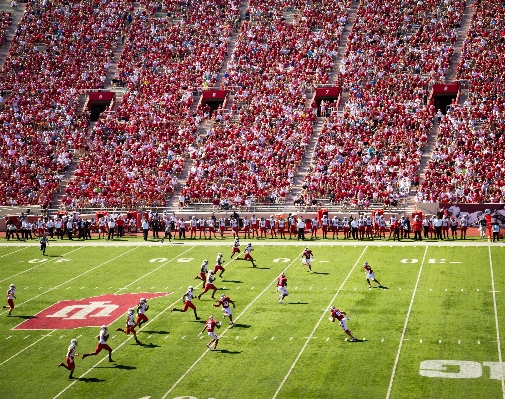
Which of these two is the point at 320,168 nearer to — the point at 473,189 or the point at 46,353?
the point at 473,189

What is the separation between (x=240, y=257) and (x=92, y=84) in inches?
929

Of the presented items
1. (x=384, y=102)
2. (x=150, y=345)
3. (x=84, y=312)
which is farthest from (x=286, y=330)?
(x=384, y=102)

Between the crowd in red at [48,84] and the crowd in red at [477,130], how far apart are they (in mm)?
19814

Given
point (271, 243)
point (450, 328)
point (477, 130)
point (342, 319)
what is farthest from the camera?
point (477, 130)

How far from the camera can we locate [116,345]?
81.4 feet

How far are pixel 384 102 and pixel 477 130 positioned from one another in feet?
17.6

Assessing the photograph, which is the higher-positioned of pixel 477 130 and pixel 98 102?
pixel 98 102

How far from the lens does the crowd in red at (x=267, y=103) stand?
4581 cm

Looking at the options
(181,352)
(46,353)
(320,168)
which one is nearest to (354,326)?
(181,352)

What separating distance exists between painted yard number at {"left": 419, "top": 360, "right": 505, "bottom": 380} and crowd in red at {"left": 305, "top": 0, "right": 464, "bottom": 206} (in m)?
20.5

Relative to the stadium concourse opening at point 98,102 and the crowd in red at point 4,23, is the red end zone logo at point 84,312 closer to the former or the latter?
the stadium concourse opening at point 98,102

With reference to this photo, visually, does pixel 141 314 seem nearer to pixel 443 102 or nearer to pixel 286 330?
pixel 286 330

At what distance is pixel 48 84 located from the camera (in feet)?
183

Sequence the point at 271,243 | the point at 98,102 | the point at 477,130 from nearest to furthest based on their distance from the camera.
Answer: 1. the point at 271,243
2. the point at 477,130
3. the point at 98,102
